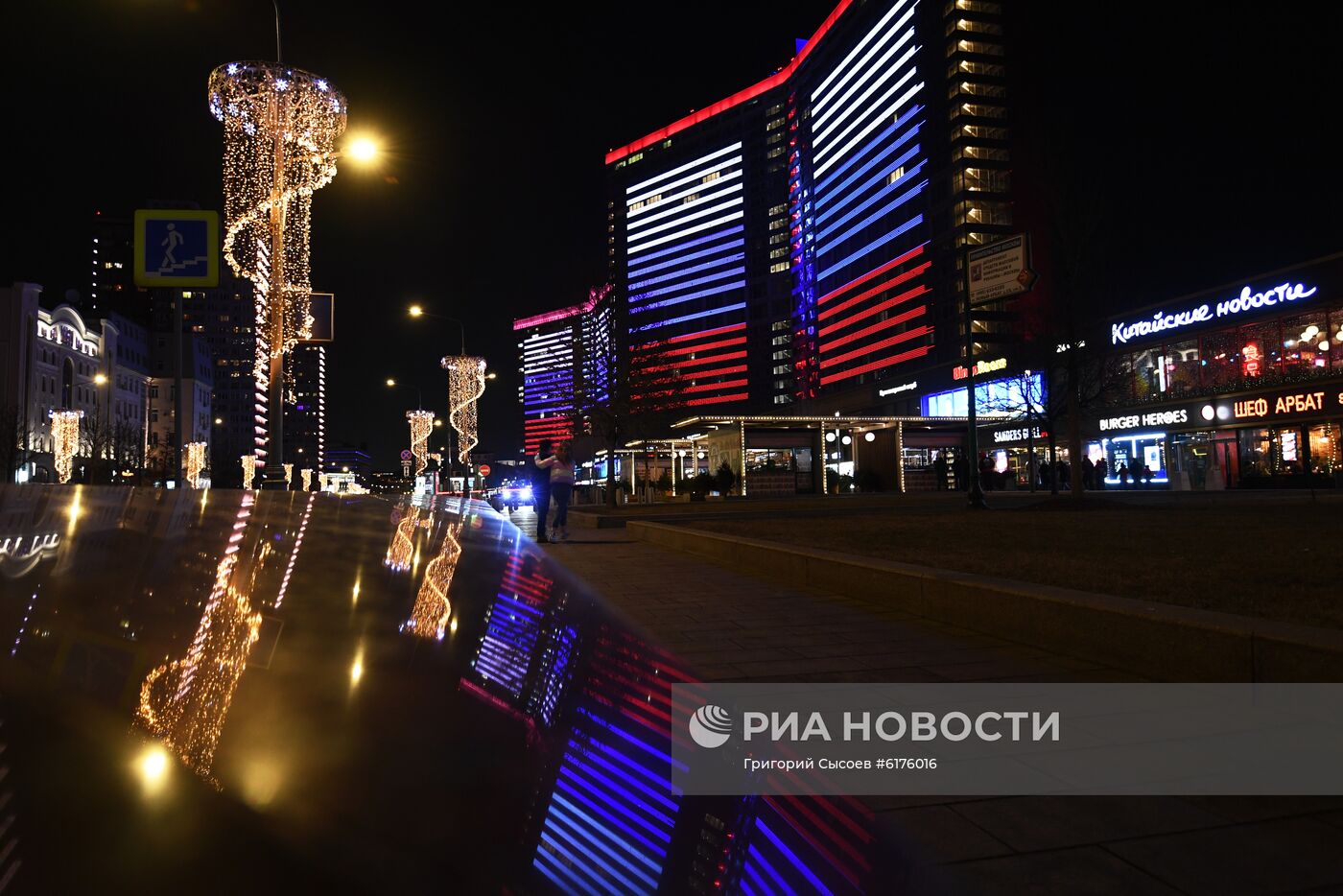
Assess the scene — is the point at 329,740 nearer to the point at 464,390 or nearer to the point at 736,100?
the point at 464,390

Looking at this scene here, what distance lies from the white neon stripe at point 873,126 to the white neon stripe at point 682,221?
24255 millimetres

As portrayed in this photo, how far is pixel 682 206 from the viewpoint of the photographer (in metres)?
162

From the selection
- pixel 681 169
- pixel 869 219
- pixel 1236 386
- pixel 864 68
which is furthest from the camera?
pixel 681 169

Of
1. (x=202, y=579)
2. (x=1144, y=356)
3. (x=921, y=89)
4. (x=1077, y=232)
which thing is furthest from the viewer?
(x=921, y=89)

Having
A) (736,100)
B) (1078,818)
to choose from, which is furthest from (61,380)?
(736,100)

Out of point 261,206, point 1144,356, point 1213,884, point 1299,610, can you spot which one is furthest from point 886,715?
point 1144,356

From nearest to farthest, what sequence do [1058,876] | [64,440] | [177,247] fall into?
1. [1058,876]
2. [177,247]
3. [64,440]

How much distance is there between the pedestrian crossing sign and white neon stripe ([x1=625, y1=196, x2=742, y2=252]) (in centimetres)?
14237

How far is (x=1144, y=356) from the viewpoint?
127 ft

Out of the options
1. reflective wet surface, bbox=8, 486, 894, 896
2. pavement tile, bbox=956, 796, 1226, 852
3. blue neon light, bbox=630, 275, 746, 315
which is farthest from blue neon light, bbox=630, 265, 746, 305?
reflective wet surface, bbox=8, 486, 894, 896

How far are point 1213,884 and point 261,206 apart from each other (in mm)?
19123

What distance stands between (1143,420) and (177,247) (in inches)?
1571

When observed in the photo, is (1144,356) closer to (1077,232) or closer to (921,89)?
(1077,232)

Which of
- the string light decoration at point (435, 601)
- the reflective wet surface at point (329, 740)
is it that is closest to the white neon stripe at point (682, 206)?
the string light decoration at point (435, 601)
